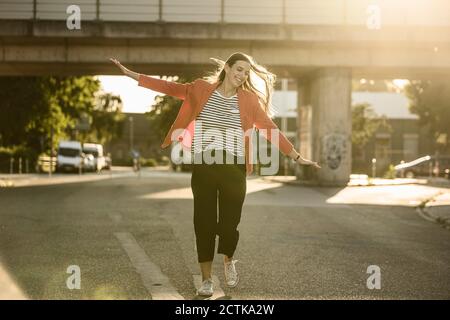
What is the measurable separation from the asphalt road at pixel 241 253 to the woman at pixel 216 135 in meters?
0.55

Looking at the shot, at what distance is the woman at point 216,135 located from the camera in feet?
18.2

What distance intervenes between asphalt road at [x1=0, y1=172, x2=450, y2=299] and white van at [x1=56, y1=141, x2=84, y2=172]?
3034 centimetres

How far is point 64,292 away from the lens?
546 cm

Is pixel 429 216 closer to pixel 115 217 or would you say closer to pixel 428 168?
pixel 115 217

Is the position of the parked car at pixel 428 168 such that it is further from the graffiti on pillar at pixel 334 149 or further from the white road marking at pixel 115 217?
the white road marking at pixel 115 217

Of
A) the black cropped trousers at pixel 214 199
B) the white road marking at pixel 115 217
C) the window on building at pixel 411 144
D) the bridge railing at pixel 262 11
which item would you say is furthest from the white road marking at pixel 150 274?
the window on building at pixel 411 144

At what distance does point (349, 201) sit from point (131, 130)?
86.0 m

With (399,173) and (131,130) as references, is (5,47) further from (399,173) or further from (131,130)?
(131,130)

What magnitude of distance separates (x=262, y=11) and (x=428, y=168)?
16688 mm

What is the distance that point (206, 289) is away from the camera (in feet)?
18.0

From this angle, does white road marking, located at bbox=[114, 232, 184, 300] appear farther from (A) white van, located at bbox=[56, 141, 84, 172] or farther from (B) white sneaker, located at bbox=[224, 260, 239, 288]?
(A) white van, located at bbox=[56, 141, 84, 172]

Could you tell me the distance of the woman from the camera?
5535 millimetres

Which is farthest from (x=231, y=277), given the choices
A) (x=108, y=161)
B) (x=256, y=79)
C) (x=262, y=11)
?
(x=108, y=161)

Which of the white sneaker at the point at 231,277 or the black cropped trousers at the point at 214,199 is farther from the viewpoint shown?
the white sneaker at the point at 231,277
